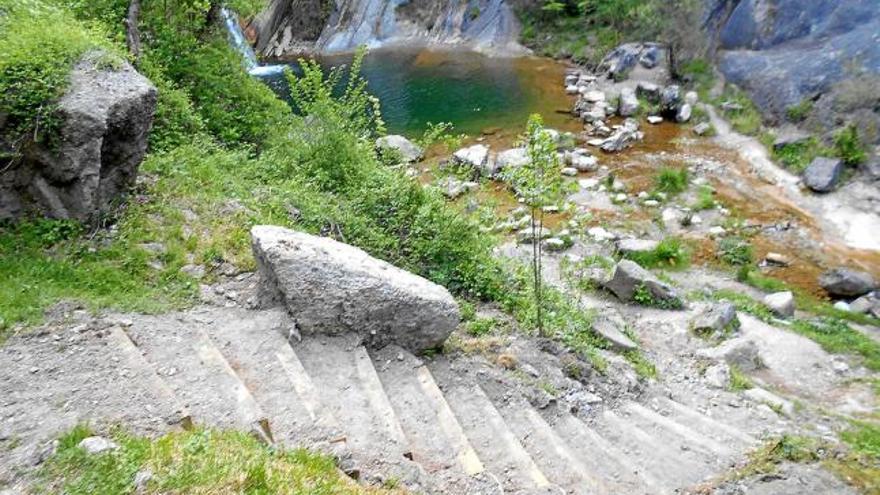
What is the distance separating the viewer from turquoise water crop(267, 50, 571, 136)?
105 feet

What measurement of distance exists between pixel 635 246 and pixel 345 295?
1204cm

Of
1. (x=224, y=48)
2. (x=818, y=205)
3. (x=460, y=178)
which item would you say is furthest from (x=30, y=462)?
(x=818, y=205)

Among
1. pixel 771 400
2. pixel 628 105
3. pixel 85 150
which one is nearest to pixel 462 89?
pixel 628 105

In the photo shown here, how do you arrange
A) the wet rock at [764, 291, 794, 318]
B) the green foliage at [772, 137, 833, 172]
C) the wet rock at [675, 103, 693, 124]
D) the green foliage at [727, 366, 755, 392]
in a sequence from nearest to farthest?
the green foliage at [727, 366, 755, 392], the wet rock at [764, 291, 794, 318], the green foliage at [772, 137, 833, 172], the wet rock at [675, 103, 693, 124]

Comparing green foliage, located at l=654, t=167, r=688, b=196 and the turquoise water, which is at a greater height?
green foliage, located at l=654, t=167, r=688, b=196

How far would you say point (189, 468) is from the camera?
563 centimetres

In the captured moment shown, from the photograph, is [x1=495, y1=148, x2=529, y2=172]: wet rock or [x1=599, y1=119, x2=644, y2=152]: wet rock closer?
[x1=495, y1=148, x2=529, y2=172]: wet rock

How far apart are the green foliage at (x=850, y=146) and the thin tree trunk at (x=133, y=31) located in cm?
2186

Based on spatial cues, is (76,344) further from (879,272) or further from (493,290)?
(879,272)

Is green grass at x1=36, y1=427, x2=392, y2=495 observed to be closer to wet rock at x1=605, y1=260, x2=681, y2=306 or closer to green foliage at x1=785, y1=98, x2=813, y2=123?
wet rock at x1=605, y1=260, x2=681, y2=306

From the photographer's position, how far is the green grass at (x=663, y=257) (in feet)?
61.3

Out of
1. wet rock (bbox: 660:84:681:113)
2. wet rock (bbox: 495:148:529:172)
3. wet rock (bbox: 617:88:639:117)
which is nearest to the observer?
wet rock (bbox: 495:148:529:172)

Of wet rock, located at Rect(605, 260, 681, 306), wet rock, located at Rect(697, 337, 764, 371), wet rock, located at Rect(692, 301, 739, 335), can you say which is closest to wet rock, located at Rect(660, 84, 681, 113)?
wet rock, located at Rect(605, 260, 681, 306)

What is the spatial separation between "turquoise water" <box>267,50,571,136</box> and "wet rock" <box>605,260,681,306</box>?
15472mm
